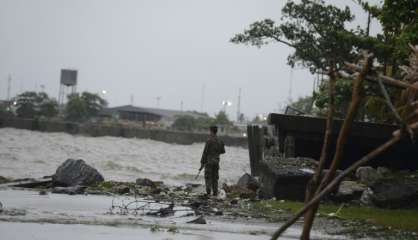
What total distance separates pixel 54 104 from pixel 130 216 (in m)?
88.4

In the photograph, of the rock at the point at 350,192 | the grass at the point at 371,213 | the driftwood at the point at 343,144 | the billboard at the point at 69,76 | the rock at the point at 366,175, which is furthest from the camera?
the billboard at the point at 69,76

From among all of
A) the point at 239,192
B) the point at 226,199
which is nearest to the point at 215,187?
the point at 239,192

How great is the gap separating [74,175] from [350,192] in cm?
748

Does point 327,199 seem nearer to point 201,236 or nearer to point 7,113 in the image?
point 201,236

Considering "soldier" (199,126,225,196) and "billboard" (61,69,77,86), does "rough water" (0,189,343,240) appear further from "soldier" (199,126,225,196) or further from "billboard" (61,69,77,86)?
"billboard" (61,69,77,86)

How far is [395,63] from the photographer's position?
550 inches

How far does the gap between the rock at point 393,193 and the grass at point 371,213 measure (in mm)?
257

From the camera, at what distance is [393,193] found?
42.7 ft

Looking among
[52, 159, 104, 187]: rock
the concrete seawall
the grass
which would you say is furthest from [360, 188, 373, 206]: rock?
the concrete seawall

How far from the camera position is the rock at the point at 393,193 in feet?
42.5

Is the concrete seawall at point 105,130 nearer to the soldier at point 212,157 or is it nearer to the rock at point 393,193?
the soldier at point 212,157

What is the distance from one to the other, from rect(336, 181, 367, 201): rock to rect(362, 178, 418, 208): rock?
50 centimetres

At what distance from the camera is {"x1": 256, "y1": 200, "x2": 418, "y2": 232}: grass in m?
10.4

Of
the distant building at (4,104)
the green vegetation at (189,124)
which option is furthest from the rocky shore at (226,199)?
the distant building at (4,104)
